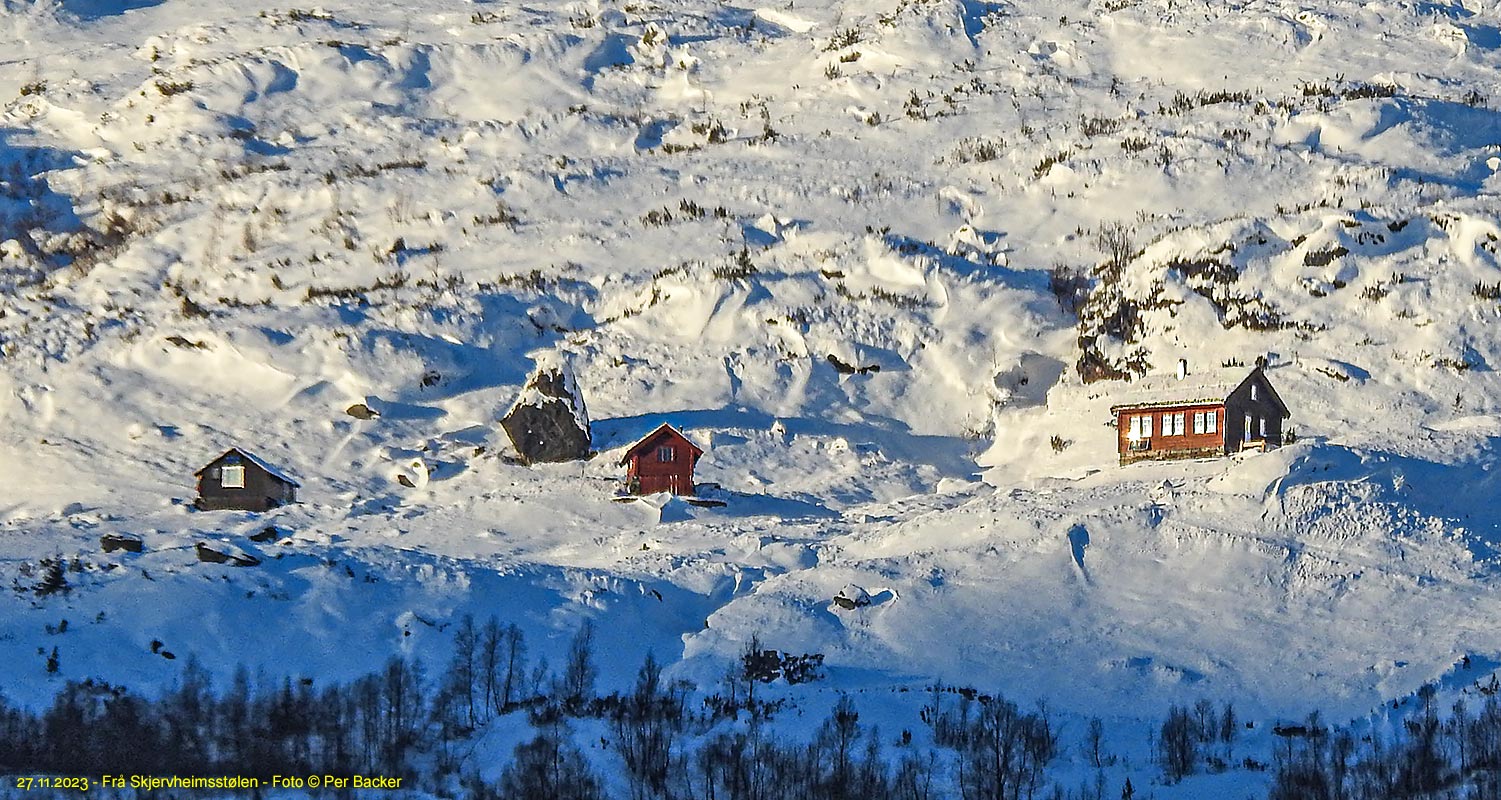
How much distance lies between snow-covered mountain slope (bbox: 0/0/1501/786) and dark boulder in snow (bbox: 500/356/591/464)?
2.26 feet

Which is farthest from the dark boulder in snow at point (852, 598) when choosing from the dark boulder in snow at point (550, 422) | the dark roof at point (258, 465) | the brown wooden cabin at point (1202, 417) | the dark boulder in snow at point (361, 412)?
the dark boulder in snow at point (361, 412)

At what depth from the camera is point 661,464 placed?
68062 millimetres

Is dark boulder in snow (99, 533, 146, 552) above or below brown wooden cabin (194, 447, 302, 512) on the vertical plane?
below

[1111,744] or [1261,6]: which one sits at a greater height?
[1261,6]

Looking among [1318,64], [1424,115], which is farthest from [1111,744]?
[1318,64]

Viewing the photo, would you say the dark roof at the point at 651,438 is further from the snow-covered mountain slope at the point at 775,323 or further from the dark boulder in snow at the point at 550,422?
the dark boulder in snow at the point at 550,422

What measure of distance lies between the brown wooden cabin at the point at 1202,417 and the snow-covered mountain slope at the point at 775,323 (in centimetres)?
108

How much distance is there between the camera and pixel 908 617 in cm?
5712

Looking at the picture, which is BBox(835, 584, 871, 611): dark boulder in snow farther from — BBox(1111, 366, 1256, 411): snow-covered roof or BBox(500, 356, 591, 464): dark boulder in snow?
BBox(500, 356, 591, 464): dark boulder in snow

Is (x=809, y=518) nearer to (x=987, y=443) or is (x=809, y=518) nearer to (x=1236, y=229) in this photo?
(x=987, y=443)

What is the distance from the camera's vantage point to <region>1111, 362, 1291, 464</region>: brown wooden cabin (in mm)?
67875

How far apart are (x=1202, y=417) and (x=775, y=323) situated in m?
16.4

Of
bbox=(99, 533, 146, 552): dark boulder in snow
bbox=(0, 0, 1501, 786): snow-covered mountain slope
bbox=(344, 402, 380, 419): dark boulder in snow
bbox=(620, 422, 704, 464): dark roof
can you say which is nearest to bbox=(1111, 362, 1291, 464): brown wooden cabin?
bbox=(0, 0, 1501, 786): snow-covered mountain slope

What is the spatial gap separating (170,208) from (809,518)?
3910cm
